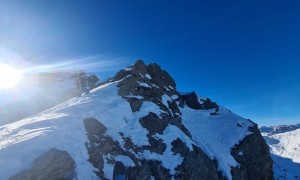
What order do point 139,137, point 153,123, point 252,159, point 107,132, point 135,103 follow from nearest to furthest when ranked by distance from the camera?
1. point 107,132
2. point 139,137
3. point 153,123
4. point 135,103
5. point 252,159

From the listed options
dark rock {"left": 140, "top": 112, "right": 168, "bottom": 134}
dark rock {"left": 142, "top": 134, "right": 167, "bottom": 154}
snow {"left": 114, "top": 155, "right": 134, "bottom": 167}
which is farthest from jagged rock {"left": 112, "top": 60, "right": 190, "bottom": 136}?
snow {"left": 114, "top": 155, "right": 134, "bottom": 167}

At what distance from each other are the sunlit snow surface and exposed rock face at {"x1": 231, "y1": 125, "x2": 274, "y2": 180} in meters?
1.25

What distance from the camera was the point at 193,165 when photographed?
39500mm

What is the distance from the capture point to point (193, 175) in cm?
3844

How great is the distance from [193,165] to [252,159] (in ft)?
56.9

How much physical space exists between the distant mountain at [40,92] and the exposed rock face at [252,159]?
56152 millimetres

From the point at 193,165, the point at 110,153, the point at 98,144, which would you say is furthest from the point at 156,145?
the point at 98,144

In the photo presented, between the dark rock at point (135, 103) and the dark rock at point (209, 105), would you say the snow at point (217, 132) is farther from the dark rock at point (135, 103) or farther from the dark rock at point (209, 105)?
the dark rock at point (135, 103)

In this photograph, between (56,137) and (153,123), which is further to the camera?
(153,123)

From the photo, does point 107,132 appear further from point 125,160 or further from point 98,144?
point 125,160

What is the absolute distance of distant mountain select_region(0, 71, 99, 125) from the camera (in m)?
111

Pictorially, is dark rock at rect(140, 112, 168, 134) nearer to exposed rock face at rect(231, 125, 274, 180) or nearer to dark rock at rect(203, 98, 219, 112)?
exposed rock face at rect(231, 125, 274, 180)

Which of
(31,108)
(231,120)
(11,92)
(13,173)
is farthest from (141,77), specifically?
(11,92)

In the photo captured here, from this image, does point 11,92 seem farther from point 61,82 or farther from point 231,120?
point 231,120
